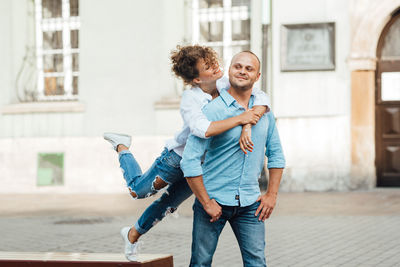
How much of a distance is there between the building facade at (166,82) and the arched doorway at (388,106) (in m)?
0.02

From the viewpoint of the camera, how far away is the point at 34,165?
13203 millimetres

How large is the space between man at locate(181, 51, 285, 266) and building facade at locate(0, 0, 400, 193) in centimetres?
850

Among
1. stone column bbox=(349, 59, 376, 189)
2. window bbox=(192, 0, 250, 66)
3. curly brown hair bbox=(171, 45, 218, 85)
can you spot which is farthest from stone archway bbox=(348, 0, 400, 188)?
curly brown hair bbox=(171, 45, 218, 85)

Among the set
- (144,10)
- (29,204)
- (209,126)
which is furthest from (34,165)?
(209,126)

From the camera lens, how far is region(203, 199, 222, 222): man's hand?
3.47 meters

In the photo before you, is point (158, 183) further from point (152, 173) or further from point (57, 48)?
point (57, 48)

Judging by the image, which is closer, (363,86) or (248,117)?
(248,117)

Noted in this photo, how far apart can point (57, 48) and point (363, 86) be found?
6261mm

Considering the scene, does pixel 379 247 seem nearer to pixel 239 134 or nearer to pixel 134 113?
pixel 239 134

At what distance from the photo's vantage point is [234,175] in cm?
353

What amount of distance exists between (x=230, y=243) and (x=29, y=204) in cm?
541

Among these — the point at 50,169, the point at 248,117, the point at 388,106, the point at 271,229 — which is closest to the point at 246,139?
the point at 248,117

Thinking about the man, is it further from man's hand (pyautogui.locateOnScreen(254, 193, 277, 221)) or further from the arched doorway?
the arched doorway

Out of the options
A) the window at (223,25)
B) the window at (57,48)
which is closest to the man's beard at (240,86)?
the window at (223,25)
